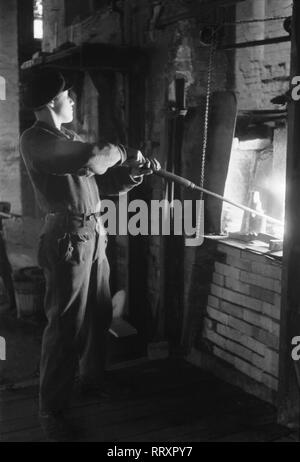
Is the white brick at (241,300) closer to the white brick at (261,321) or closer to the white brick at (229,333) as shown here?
the white brick at (261,321)

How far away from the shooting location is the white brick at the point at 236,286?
5758mm

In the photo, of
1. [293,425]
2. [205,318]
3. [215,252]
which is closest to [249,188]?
[215,252]

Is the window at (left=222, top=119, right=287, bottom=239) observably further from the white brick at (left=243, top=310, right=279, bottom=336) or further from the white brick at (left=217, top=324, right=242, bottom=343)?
the white brick at (left=217, top=324, right=242, bottom=343)

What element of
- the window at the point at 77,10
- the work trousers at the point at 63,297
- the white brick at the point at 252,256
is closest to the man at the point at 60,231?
the work trousers at the point at 63,297

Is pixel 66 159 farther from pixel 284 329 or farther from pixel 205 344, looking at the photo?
pixel 205 344

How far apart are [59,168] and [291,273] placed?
2.05m

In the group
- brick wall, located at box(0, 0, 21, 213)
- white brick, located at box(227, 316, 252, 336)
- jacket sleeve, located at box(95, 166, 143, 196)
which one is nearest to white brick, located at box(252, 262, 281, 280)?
white brick, located at box(227, 316, 252, 336)

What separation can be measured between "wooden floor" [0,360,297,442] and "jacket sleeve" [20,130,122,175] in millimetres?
2124

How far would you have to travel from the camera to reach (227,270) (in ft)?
19.9

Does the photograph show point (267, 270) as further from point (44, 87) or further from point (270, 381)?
point (44, 87)

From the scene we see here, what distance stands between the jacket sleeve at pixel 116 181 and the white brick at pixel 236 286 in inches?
58.3

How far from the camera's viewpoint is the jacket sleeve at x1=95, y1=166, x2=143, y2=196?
534cm

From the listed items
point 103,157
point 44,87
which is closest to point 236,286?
point 103,157

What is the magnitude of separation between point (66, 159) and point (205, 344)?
2.84 metres
